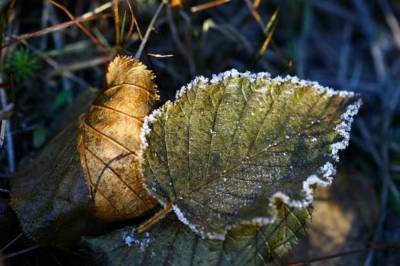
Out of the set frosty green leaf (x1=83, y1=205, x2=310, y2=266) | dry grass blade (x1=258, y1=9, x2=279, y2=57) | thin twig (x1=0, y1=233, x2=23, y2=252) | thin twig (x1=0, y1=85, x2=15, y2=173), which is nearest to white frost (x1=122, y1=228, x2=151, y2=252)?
frosty green leaf (x1=83, y1=205, x2=310, y2=266)

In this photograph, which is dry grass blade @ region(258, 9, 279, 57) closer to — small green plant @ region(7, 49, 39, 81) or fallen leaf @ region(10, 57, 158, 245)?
fallen leaf @ region(10, 57, 158, 245)

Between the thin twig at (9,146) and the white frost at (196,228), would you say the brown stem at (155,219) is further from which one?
the thin twig at (9,146)

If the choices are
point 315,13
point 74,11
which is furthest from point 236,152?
point 315,13

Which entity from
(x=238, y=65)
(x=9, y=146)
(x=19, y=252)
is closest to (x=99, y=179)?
(x=19, y=252)

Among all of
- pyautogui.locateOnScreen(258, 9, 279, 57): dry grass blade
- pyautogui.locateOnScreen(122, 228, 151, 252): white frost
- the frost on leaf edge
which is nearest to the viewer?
the frost on leaf edge

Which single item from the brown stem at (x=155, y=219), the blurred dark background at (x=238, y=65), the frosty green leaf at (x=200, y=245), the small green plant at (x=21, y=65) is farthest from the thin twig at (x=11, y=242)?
the small green plant at (x=21, y=65)

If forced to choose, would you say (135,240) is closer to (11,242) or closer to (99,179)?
(99,179)

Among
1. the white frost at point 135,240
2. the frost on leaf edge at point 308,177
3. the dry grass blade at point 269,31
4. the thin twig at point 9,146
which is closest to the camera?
the frost on leaf edge at point 308,177
